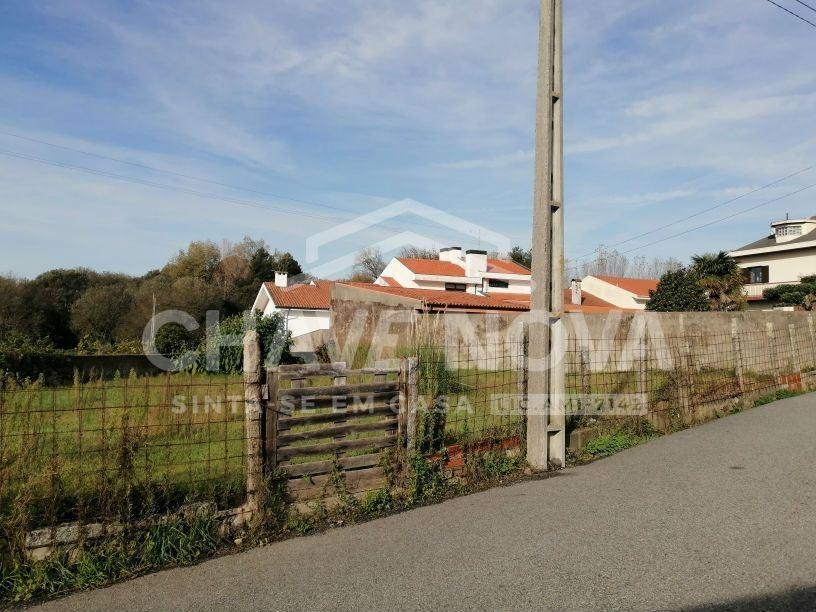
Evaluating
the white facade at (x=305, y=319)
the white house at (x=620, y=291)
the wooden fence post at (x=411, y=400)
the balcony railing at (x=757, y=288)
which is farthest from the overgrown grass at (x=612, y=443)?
the balcony railing at (x=757, y=288)

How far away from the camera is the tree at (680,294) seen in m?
29.8

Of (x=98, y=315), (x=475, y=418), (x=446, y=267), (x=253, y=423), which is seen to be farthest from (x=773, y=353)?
(x=98, y=315)

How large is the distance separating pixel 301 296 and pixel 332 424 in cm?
3320

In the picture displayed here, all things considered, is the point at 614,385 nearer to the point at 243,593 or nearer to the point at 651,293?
the point at 243,593

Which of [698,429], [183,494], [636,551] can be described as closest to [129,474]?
[183,494]

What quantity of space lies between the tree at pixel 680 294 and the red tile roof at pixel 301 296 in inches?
720

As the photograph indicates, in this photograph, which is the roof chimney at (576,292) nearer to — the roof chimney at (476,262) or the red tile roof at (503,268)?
the red tile roof at (503,268)

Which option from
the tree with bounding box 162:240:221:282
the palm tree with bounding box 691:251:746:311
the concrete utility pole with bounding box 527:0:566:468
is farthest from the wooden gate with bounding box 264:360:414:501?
the tree with bounding box 162:240:221:282

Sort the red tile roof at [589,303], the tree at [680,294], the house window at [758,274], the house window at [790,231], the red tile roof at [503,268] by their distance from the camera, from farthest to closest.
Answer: the red tile roof at [503,268] → the red tile roof at [589,303] → the house window at [790,231] → the house window at [758,274] → the tree at [680,294]

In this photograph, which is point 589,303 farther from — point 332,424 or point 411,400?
point 332,424

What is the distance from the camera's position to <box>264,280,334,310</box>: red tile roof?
3691 cm

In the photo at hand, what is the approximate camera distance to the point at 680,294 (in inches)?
1238

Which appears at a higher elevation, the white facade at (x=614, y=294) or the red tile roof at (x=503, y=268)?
the red tile roof at (x=503, y=268)

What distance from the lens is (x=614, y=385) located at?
30.6 ft
